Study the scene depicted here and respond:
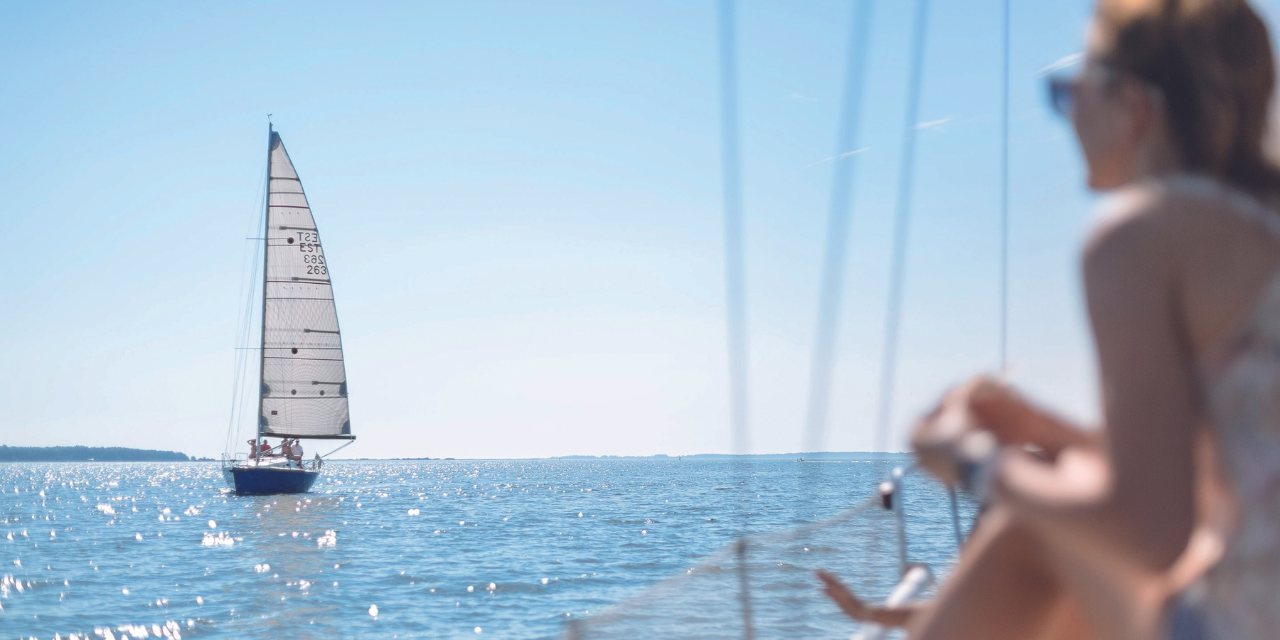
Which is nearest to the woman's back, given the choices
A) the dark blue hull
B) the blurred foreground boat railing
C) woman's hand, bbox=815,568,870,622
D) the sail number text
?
woman's hand, bbox=815,568,870,622

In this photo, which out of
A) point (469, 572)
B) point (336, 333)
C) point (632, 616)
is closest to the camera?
point (632, 616)

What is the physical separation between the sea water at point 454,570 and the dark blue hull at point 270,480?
2.92 ft

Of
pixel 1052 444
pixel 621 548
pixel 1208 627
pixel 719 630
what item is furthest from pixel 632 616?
pixel 621 548

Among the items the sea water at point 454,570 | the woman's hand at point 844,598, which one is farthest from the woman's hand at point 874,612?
the sea water at point 454,570

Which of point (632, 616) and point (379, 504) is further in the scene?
point (379, 504)

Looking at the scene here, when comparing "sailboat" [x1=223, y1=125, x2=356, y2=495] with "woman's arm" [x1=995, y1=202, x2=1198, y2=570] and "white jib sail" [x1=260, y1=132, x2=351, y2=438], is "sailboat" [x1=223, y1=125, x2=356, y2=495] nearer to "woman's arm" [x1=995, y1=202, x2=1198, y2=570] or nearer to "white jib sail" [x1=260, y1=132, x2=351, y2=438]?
"white jib sail" [x1=260, y1=132, x2=351, y2=438]

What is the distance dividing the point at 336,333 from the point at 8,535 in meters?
10.6

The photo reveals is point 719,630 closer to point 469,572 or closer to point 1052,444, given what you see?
point 1052,444

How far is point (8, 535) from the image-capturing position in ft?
89.9

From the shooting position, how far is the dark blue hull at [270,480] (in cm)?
3208

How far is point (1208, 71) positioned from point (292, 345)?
32.9m

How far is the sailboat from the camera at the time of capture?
3081 cm

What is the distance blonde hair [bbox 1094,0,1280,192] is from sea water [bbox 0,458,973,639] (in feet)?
3.40

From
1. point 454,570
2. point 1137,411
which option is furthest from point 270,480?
point 1137,411
